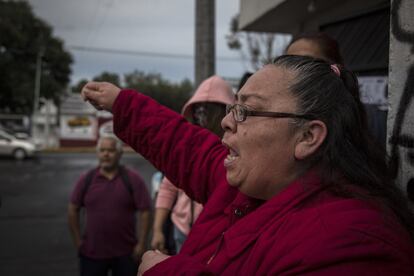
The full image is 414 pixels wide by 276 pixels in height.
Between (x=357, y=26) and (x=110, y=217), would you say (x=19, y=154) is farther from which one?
(x=357, y=26)

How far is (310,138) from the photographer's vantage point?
127cm

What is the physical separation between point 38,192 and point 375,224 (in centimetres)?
1168

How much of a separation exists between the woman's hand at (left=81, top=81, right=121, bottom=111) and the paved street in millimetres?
4050

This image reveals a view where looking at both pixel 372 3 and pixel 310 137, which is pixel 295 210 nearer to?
pixel 310 137

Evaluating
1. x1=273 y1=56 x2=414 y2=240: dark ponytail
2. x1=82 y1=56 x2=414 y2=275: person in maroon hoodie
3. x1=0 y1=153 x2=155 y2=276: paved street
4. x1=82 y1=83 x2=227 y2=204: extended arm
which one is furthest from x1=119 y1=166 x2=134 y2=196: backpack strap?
x1=273 y1=56 x2=414 y2=240: dark ponytail

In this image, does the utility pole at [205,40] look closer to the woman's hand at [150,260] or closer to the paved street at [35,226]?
the paved street at [35,226]

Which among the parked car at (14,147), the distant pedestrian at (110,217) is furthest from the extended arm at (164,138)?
the parked car at (14,147)

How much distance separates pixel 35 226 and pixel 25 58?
27148 millimetres

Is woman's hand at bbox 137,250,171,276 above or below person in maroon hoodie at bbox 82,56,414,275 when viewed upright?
below

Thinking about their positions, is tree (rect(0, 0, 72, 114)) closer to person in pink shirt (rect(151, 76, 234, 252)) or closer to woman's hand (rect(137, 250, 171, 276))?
person in pink shirt (rect(151, 76, 234, 252))

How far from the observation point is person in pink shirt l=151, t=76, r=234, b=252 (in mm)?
2838

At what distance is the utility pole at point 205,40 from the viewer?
5.18m

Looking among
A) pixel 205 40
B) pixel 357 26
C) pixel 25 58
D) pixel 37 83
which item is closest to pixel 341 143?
pixel 357 26

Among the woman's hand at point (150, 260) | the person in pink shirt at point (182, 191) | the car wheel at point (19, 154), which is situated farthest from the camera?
the car wheel at point (19, 154)
